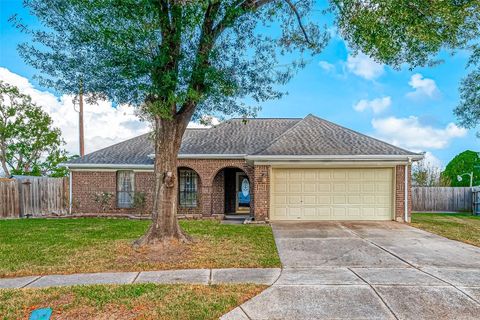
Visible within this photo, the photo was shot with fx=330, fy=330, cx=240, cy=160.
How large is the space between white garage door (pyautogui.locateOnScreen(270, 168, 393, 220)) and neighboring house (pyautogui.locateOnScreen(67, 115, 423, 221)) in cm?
4

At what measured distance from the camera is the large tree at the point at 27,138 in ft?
80.3

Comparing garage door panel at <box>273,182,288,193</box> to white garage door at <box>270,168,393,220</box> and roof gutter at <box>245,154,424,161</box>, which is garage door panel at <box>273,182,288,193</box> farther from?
roof gutter at <box>245,154,424,161</box>

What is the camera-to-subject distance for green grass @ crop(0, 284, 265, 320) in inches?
175

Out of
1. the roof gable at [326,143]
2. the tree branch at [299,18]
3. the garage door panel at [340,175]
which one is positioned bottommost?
the garage door panel at [340,175]

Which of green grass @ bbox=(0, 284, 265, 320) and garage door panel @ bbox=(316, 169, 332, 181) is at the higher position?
garage door panel @ bbox=(316, 169, 332, 181)

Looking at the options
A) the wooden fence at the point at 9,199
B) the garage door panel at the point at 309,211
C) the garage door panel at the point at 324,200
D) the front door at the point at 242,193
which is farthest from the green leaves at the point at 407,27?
the wooden fence at the point at 9,199

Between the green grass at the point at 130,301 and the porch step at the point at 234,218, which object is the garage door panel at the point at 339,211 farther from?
the green grass at the point at 130,301

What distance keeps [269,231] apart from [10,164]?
2355 centimetres

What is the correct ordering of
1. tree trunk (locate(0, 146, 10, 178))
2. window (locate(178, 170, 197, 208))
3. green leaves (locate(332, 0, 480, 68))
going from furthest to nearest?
tree trunk (locate(0, 146, 10, 178))
window (locate(178, 170, 197, 208))
green leaves (locate(332, 0, 480, 68))

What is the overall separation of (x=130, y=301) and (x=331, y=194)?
33.1ft

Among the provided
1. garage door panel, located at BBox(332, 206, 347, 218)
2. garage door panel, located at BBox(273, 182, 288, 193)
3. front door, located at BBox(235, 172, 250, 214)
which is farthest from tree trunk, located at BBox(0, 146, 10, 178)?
garage door panel, located at BBox(332, 206, 347, 218)

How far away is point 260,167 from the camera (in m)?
13.1

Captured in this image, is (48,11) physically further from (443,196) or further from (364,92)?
(443,196)

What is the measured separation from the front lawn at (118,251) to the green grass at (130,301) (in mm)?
1278
